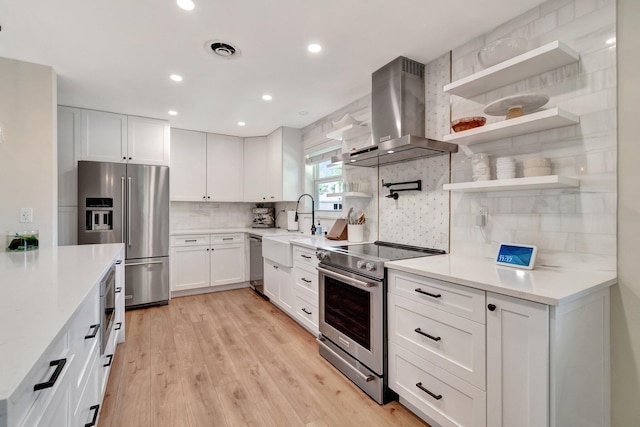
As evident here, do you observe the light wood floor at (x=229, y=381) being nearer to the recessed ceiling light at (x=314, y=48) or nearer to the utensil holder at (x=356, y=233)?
the utensil holder at (x=356, y=233)

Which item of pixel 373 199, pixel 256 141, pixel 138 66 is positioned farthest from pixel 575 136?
pixel 256 141

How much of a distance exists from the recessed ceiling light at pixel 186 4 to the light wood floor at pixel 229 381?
8.10 feet

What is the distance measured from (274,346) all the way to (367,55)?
260 centimetres

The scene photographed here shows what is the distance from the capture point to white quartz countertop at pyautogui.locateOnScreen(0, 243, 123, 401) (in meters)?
0.70

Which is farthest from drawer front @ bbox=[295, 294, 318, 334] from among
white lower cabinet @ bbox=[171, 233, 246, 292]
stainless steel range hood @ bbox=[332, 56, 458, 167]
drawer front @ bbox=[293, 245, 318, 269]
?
white lower cabinet @ bbox=[171, 233, 246, 292]

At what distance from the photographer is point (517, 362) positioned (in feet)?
4.19

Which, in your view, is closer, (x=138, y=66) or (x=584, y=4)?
(x=584, y=4)

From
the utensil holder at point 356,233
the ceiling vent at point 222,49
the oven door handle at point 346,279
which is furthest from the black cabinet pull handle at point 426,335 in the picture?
the ceiling vent at point 222,49

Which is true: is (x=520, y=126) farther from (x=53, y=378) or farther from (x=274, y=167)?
(x=274, y=167)

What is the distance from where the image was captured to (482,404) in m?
1.42

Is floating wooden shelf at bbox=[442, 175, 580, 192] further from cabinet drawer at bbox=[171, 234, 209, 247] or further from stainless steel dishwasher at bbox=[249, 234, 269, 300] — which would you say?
cabinet drawer at bbox=[171, 234, 209, 247]

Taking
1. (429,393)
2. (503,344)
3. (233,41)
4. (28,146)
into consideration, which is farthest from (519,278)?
(28,146)

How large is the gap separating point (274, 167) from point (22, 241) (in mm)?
2826

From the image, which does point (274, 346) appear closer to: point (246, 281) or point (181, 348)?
point (181, 348)
